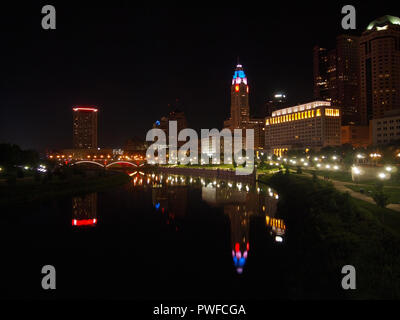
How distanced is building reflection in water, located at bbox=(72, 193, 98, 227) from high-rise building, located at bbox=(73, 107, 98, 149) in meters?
135

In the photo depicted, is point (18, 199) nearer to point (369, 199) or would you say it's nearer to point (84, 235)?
point (84, 235)

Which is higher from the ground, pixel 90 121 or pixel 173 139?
pixel 90 121

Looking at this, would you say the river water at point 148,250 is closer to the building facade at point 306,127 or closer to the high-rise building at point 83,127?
the building facade at point 306,127

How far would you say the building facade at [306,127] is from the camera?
316ft

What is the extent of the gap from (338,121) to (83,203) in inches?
3384

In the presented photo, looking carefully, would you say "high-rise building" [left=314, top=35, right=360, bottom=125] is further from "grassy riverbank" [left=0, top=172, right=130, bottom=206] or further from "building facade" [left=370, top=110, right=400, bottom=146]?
"grassy riverbank" [left=0, top=172, right=130, bottom=206]

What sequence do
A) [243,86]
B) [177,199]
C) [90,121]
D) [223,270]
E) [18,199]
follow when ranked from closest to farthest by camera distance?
[223,270]
[18,199]
[177,199]
[243,86]
[90,121]

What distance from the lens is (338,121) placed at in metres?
98.1

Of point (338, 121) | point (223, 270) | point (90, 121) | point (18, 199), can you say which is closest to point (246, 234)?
point (223, 270)

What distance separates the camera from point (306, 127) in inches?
3994

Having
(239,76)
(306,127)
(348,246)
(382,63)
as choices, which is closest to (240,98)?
(239,76)
